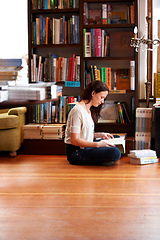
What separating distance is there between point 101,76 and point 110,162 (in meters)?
1.34

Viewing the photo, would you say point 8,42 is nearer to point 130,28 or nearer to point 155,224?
point 130,28

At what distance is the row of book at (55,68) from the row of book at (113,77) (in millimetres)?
183

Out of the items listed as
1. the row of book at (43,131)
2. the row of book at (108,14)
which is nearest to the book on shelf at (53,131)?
the row of book at (43,131)

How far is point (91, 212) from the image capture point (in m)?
2.58

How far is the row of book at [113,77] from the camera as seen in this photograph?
16.3 feet

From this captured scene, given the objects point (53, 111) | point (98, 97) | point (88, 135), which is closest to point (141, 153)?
point (88, 135)

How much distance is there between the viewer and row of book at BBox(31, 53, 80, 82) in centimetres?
496

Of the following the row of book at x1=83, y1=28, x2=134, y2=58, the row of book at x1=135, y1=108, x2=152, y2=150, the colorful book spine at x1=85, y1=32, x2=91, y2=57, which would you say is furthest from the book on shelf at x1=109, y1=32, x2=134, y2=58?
the row of book at x1=135, y1=108, x2=152, y2=150

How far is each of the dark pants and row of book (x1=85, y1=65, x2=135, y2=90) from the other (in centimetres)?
119

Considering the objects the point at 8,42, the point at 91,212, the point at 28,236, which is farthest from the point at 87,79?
the point at 28,236

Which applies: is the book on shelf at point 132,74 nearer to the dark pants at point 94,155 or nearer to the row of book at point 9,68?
the dark pants at point 94,155

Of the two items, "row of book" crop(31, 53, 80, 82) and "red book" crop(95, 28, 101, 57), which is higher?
"red book" crop(95, 28, 101, 57)

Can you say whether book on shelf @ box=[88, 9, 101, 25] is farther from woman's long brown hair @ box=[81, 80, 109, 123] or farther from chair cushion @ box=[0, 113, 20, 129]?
chair cushion @ box=[0, 113, 20, 129]

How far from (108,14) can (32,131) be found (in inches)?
71.5
